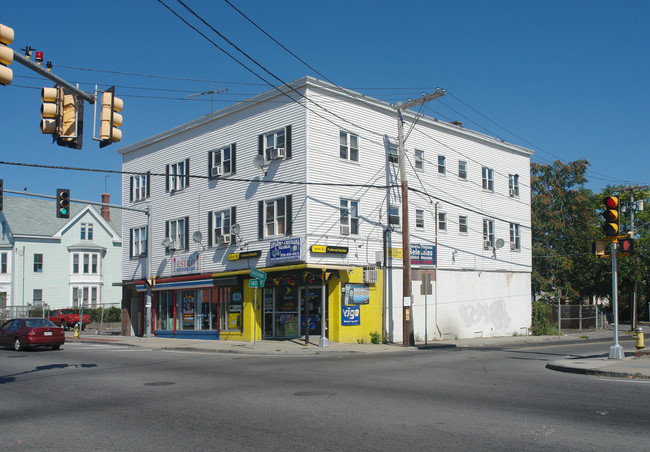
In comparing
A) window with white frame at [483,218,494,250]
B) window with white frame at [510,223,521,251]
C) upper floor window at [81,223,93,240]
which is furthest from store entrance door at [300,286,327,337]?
upper floor window at [81,223,93,240]

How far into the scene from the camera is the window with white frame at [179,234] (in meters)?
33.8

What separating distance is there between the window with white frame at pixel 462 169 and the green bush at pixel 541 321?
10.8 m

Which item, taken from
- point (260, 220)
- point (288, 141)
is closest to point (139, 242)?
point (260, 220)

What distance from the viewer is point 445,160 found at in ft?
111

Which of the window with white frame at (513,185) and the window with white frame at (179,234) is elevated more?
the window with white frame at (513,185)

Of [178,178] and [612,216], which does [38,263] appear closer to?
[178,178]

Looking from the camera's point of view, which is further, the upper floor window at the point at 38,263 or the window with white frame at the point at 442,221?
the upper floor window at the point at 38,263

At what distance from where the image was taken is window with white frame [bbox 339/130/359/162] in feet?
93.5

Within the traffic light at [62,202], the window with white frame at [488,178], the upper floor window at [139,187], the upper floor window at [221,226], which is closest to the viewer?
the traffic light at [62,202]

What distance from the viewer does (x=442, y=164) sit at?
3356cm

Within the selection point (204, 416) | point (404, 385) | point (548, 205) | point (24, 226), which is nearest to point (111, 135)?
point (204, 416)

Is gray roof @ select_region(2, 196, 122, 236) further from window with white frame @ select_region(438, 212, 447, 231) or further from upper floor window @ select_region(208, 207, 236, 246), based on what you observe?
window with white frame @ select_region(438, 212, 447, 231)

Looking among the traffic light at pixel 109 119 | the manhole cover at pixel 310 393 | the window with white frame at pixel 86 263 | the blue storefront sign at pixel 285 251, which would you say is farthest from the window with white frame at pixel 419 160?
the window with white frame at pixel 86 263

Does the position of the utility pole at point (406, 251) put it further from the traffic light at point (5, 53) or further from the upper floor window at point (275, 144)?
the traffic light at point (5, 53)
